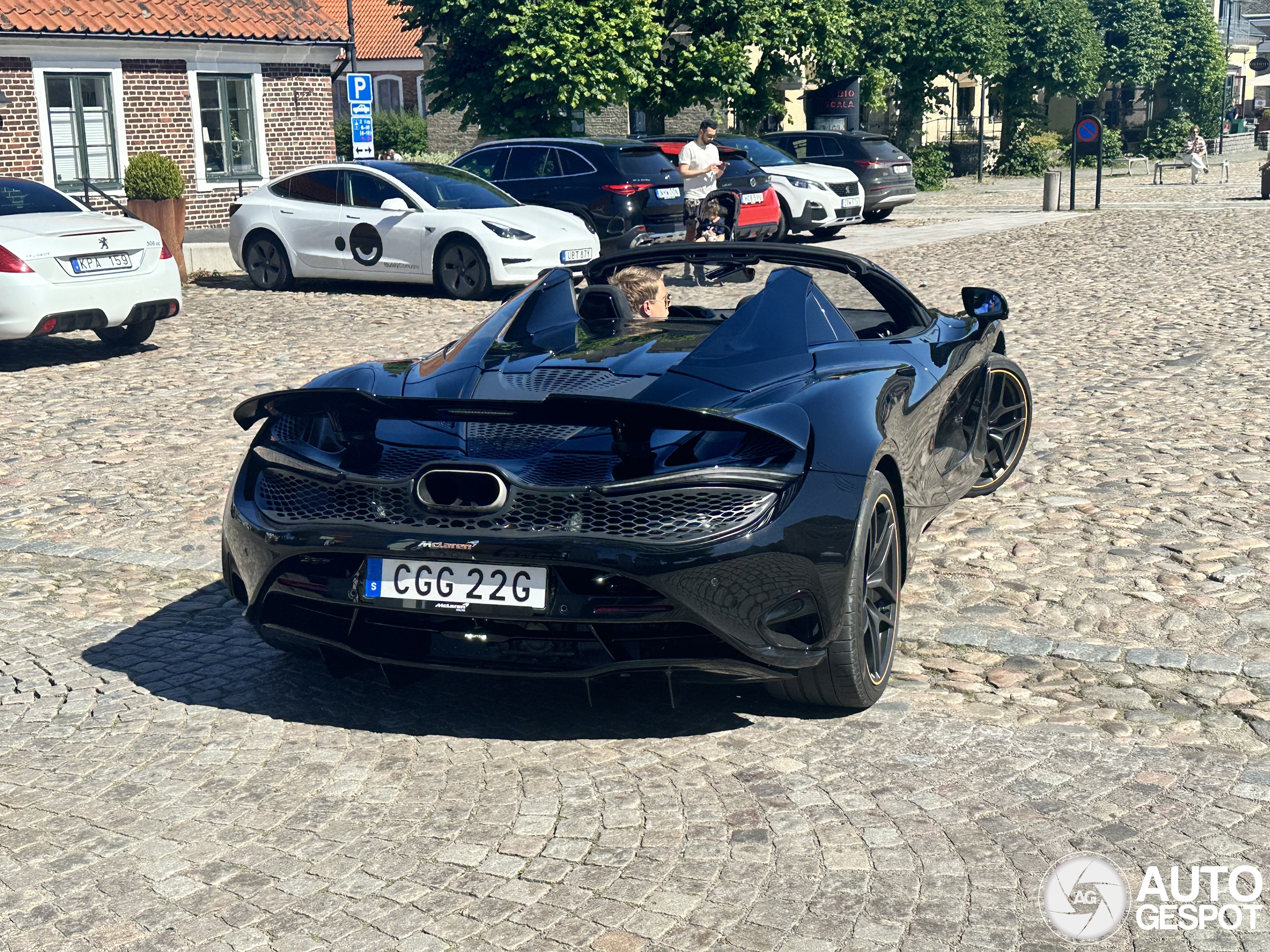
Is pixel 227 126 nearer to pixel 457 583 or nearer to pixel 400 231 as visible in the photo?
pixel 400 231

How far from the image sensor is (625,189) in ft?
59.7

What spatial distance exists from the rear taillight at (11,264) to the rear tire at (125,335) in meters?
1.45

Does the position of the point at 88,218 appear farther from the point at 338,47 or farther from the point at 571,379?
the point at 338,47

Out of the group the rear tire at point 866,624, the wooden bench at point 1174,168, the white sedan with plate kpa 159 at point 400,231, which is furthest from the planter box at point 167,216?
the wooden bench at point 1174,168

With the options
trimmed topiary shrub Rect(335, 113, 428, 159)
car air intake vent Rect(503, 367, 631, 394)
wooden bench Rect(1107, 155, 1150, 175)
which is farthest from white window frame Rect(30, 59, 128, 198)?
wooden bench Rect(1107, 155, 1150, 175)

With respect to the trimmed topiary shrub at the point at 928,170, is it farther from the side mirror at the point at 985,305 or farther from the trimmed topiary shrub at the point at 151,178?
the side mirror at the point at 985,305

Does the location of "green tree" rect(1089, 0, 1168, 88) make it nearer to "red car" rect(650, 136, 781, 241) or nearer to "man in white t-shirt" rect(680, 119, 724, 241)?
"red car" rect(650, 136, 781, 241)

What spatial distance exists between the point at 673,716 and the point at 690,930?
1.31 meters

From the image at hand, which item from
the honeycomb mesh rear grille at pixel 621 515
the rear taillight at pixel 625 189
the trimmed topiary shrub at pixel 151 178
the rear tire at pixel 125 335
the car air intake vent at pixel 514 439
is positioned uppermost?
the trimmed topiary shrub at pixel 151 178

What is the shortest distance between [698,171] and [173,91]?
1007cm

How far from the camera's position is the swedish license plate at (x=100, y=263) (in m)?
11.8

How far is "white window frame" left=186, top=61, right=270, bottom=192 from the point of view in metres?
24.2

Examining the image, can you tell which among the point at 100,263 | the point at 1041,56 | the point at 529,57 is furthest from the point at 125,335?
the point at 1041,56

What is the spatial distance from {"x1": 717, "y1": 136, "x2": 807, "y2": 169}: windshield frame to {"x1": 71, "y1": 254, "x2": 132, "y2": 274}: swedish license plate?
39.8 feet
